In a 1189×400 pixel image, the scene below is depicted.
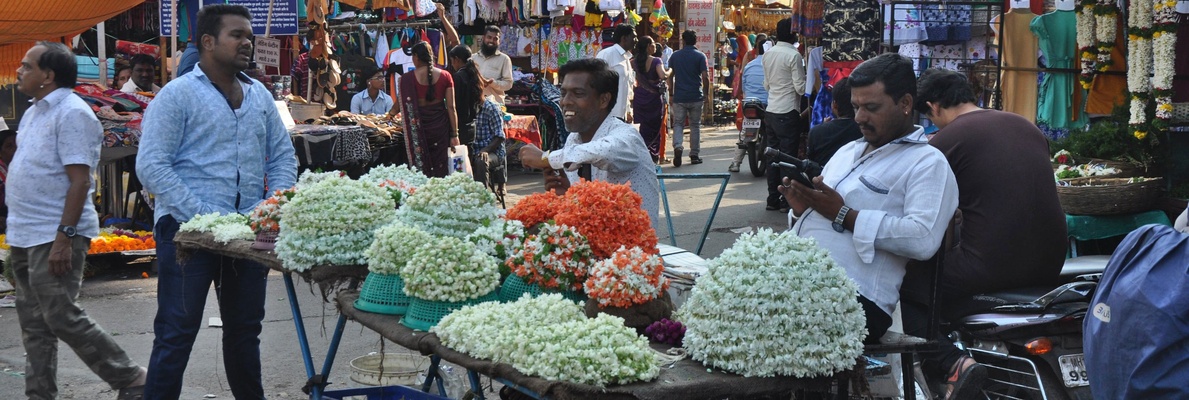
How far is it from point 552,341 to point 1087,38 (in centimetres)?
686

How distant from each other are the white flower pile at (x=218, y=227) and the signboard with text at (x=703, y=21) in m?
17.1

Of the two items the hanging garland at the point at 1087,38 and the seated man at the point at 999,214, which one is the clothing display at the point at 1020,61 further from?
the seated man at the point at 999,214

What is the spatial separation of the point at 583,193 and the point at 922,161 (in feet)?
3.80

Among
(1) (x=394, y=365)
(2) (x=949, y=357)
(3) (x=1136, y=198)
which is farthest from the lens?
(3) (x=1136, y=198)

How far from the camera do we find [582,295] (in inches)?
155

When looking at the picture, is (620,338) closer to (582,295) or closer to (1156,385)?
(582,295)

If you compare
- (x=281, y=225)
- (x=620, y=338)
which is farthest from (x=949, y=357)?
(x=281, y=225)

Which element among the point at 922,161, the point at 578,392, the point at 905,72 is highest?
the point at 905,72

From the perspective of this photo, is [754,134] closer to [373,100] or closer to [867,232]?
[373,100]

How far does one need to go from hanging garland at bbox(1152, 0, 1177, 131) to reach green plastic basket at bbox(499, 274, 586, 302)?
5.46 m

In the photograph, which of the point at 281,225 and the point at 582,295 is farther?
the point at 281,225

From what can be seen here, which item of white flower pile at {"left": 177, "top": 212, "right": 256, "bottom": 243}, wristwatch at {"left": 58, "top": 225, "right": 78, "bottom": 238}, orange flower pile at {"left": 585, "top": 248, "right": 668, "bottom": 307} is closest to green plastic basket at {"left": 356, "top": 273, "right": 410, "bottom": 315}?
orange flower pile at {"left": 585, "top": 248, "right": 668, "bottom": 307}

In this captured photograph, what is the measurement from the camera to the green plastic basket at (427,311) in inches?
147

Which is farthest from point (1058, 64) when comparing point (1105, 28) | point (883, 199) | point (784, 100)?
point (883, 199)
